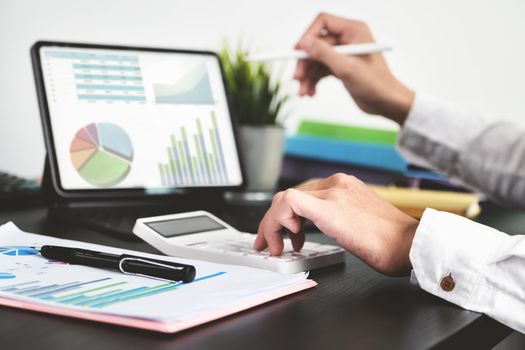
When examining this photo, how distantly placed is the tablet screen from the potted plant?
0.14 m

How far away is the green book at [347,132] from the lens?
1570 millimetres

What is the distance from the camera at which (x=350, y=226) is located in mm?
611

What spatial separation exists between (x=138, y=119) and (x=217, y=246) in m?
A: 0.37

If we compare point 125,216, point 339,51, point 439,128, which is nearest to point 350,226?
point 125,216

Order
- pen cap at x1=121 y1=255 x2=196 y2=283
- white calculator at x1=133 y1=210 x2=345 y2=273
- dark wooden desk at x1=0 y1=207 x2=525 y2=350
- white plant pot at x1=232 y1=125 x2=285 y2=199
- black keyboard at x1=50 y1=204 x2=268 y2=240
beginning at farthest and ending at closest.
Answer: white plant pot at x1=232 y1=125 x2=285 y2=199, black keyboard at x1=50 y1=204 x2=268 y2=240, white calculator at x1=133 y1=210 x2=345 y2=273, pen cap at x1=121 y1=255 x2=196 y2=283, dark wooden desk at x1=0 y1=207 x2=525 y2=350

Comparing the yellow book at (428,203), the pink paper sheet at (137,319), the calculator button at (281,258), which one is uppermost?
the pink paper sheet at (137,319)

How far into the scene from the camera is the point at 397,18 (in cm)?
186

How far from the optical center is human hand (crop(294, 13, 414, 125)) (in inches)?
45.4

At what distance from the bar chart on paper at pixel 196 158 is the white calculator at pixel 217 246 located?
0.21 meters

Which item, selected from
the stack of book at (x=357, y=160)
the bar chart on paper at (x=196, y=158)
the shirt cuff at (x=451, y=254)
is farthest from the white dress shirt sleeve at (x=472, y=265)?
the stack of book at (x=357, y=160)

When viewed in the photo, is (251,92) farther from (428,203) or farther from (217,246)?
(217,246)

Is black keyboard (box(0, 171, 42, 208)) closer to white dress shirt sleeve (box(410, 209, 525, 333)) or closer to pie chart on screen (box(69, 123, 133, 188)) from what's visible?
pie chart on screen (box(69, 123, 133, 188))

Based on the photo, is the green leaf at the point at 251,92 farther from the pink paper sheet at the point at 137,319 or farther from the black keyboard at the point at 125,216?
the pink paper sheet at the point at 137,319

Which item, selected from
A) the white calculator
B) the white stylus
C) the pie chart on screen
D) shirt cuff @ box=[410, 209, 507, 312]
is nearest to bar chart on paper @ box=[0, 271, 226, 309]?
the white calculator
